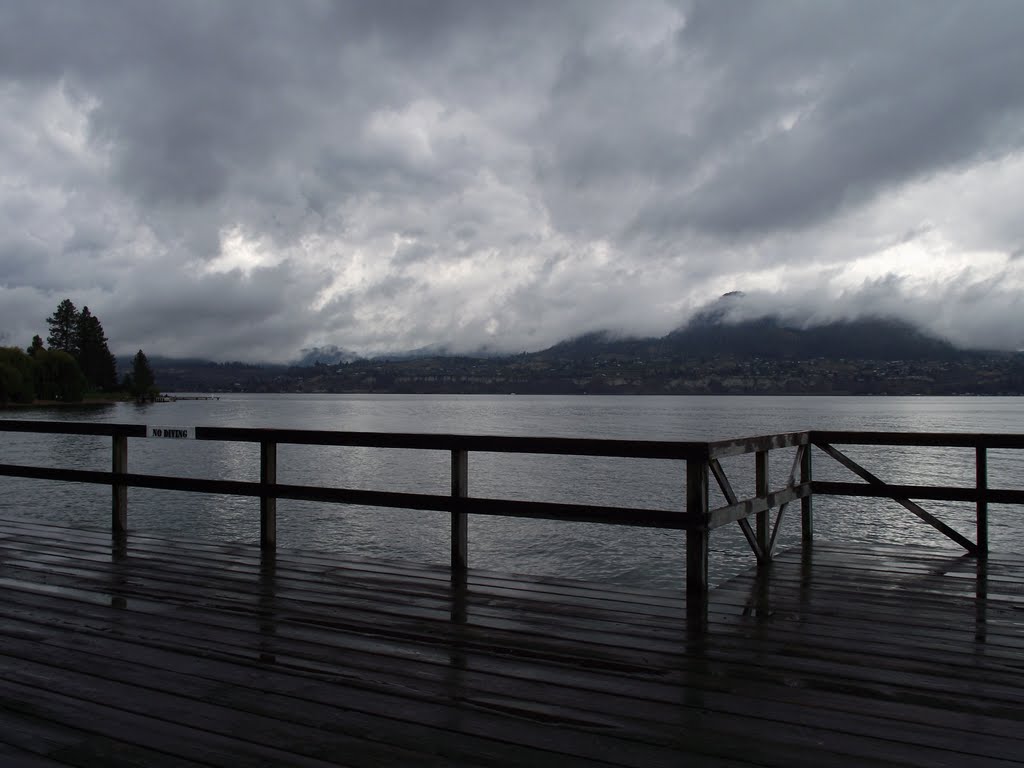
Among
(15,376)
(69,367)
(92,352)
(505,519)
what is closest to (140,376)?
(92,352)

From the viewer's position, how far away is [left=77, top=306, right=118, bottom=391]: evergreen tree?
522 ft

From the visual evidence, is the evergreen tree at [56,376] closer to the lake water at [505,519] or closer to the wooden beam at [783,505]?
the lake water at [505,519]

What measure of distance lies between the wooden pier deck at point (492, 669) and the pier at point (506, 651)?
0.02 m

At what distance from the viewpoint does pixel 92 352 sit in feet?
527

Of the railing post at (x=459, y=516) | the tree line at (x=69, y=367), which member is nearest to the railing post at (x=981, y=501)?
the railing post at (x=459, y=516)

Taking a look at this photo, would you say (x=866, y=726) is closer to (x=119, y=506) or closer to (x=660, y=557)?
(x=119, y=506)

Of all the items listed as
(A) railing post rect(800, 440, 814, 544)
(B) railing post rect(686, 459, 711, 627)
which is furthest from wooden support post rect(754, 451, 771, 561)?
(B) railing post rect(686, 459, 711, 627)

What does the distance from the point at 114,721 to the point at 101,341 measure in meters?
181

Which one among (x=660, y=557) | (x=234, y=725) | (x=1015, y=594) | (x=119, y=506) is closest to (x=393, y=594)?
(x=234, y=725)

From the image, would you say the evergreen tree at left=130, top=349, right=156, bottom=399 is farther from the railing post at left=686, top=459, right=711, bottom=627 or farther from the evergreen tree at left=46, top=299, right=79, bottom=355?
the railing post at left=686, top=459, right=711, bottom=627

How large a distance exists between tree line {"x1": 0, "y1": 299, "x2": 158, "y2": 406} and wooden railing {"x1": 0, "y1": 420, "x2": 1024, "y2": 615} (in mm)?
126224

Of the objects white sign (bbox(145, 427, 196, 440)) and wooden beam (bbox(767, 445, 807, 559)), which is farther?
white sign (bbox(145, 427, 196, 440))

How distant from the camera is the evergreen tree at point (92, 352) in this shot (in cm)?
15912

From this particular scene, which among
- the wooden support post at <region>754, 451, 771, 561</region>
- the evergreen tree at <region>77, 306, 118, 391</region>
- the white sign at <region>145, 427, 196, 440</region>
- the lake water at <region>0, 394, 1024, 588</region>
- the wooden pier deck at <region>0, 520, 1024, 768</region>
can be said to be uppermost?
the evergreen tree at <region>77, 306, 118, 391</region>
